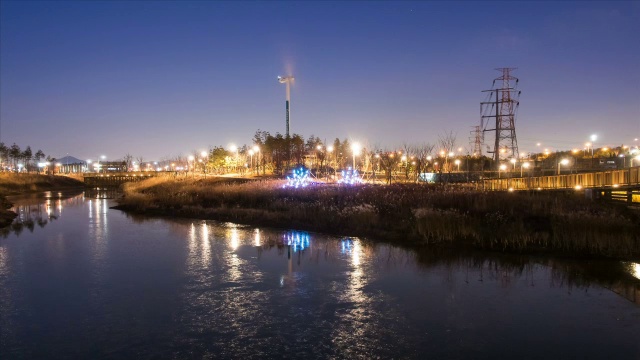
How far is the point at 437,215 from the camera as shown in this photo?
72.6 feet

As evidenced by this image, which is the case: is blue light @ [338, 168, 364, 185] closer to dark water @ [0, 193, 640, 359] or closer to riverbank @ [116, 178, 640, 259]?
riverbank @ [116, 178, 640, 259]

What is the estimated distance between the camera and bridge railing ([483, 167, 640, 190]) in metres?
30.0

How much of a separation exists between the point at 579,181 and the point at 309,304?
2931cm

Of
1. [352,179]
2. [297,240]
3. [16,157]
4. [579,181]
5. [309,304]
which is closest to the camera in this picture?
[309,304]

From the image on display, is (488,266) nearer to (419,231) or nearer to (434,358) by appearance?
(419,231)

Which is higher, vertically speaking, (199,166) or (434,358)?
(199,166)

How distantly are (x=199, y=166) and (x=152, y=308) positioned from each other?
103 metres

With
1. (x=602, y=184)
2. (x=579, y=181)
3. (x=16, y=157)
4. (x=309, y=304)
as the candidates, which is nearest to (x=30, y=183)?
(x=16, y=157)

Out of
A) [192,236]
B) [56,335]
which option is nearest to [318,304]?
[56,335]

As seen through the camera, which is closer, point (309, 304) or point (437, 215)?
point (309, 304)

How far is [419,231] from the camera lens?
69.5 feet

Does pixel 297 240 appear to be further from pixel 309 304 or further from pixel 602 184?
pixel 602 184

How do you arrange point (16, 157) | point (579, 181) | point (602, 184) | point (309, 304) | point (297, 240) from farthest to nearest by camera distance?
point (16, 157) → point (579, 181) → point (602, 184) → point (297, 240) → point (309, 304)

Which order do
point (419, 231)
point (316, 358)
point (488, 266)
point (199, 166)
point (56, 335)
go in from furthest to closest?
point (199, 166)
point (419, 231)
point (488, 266)
point (56, 335)
point (316, 358)
